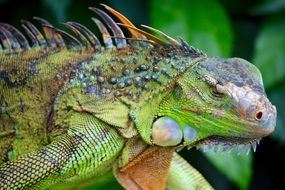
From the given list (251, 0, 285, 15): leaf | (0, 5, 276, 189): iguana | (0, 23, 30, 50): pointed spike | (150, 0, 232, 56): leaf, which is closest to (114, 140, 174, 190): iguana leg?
(0, 5, 276, 189): iguana

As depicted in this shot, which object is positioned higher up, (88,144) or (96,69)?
(96,69)

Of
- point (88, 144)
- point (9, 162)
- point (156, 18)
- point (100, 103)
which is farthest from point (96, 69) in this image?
point (156, 18)

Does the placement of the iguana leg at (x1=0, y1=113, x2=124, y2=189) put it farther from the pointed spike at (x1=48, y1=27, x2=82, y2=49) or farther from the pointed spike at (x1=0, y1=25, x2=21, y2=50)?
the pointed spike at (x1=0, y1=25, x2=21, y2=50)

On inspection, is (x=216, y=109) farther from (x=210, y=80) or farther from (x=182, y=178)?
(x=182, y=178)

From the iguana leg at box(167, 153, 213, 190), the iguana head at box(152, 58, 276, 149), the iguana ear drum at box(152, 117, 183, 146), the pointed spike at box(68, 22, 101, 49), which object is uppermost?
the pointed spike at box(68, 22, 101, 49)

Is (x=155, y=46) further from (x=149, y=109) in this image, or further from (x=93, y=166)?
(x=93, y=166)

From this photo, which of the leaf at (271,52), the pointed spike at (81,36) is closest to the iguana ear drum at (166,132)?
the pointed spike at (81,36)
